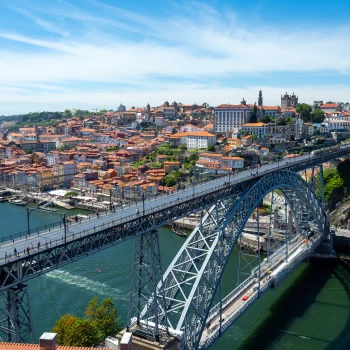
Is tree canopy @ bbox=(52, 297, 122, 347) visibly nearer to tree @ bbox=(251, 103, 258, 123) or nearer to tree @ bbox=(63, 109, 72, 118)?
tree @ bbox=(251, 103, 258, 123)

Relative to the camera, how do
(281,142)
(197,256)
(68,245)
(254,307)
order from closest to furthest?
(68,245)
(197,256)
(254,307)
(281,142)

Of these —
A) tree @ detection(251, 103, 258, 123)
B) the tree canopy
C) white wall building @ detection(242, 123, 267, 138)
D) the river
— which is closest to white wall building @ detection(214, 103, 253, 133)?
tree @ detection(251, 103, 258, 123)

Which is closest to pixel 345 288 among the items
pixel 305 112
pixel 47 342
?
pixel 47 342

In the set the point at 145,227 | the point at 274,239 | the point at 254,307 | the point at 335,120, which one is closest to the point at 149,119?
the point at 335,120

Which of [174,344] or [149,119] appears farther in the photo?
[149,119]

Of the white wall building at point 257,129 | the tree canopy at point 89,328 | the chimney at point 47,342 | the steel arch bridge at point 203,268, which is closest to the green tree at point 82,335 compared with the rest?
the tree canopy at point 89,328

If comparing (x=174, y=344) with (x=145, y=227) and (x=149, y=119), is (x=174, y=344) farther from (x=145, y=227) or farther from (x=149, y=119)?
(x=149, y=119)

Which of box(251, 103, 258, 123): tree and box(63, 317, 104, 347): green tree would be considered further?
box(251, 103, 258, 123): tree

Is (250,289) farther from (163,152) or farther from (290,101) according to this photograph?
(290,101)
